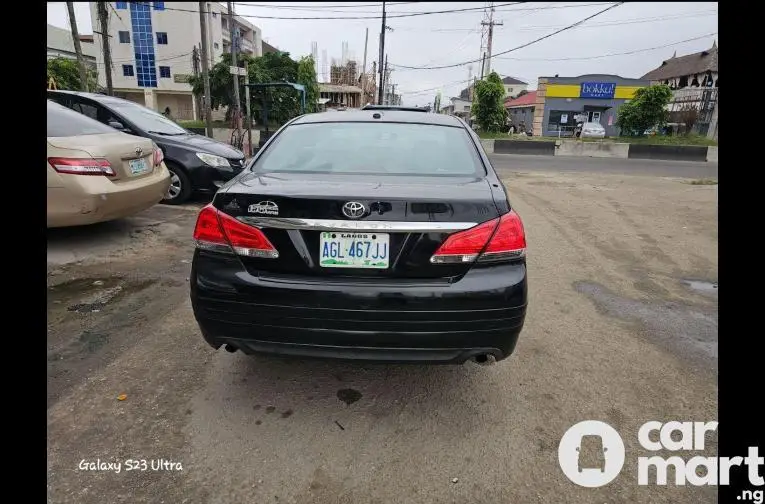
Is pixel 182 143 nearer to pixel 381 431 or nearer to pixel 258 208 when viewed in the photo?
pixel 258 208

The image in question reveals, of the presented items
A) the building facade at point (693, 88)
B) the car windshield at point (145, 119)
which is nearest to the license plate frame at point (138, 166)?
the car windshield at point (145, 119)

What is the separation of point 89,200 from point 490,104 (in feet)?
76.4

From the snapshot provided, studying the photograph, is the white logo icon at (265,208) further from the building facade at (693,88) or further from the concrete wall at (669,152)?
the building facade at (693,88)

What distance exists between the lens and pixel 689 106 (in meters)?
29.2

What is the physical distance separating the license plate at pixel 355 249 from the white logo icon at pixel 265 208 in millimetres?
240

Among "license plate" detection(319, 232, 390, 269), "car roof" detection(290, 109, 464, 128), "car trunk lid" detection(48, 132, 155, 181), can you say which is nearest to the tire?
"car trunk lid" detection(48, 132, 155, 181)

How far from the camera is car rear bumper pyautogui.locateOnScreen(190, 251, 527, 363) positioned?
2.10 metres

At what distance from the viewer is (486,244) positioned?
214cm

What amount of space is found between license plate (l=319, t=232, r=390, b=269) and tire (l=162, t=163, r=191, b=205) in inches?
220

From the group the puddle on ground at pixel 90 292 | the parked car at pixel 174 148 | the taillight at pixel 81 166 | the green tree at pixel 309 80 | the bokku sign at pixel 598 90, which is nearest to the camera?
the puddle on ground at pixel 90 292

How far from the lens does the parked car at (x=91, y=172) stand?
4312 mm

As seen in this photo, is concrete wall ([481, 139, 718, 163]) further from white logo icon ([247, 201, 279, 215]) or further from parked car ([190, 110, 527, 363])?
white logo icon ([247, 201, 279, 215])

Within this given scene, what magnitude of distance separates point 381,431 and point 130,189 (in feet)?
12.5
